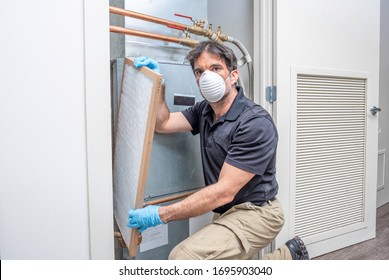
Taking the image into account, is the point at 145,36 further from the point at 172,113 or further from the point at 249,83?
the point at 249,83

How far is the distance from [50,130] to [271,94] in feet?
3.33

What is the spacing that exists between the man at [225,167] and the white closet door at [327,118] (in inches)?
11.3

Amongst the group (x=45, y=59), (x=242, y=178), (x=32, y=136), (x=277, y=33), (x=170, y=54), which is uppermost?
(x=277, y=33)

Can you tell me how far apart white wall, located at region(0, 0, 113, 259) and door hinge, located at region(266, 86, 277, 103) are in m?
0.84

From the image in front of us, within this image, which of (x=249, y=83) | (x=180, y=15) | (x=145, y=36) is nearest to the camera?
(x=145, y=36)

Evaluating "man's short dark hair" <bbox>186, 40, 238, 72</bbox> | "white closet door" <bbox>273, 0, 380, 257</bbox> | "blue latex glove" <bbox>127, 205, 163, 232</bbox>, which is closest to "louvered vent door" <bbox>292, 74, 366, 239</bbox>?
"white closet door" <bbox>273, 0, 380, 257</bbox>

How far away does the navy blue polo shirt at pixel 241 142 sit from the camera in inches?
42.0

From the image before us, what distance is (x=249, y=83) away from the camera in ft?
5.03

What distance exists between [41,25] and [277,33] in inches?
→ 40.7

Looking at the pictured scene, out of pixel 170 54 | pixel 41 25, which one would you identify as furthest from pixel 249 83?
pixel 41 25

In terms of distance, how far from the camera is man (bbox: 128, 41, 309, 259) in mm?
1026

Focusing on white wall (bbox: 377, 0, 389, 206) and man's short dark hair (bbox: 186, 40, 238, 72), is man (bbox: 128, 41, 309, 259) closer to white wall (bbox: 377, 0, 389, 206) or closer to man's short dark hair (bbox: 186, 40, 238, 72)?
man's short dark hair (bbox: 186, 40, 238, 72)

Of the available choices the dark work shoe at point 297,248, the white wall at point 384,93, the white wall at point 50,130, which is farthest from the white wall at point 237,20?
the white wall at point 384,93

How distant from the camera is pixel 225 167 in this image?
1.06m
